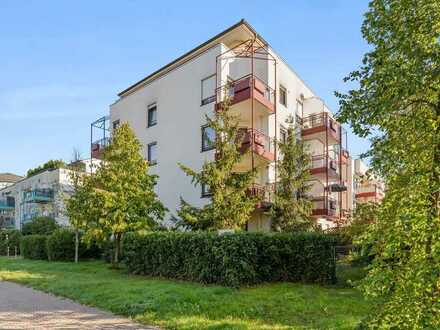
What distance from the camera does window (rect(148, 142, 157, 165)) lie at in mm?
27828

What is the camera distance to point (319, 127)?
28.3m

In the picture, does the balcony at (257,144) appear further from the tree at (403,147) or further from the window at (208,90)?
the tree at (403,147)

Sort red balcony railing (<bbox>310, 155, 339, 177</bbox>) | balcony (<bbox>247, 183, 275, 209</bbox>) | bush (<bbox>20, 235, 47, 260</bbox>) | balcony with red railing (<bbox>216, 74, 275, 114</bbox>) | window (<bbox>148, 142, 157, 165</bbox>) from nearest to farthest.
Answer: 1. balcony (<bbox>247, 183, 275, 209</bbox>)
2. balcony with red railing (<bbox>216, 74, 275, 114</bbox>)
3. bush (<bbox>20, 235, 47, 260</bbox>)
4. window (<bbox>148, 142, 157, 165</bbox>)
5. red balcony railing (<bbox>310, 155, 339, 177</bbox>)

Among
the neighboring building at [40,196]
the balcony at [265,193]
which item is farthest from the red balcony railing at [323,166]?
the neighboring building at [40,196]

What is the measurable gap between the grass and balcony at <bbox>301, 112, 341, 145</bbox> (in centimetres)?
1538

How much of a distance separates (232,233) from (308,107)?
18.5 metres

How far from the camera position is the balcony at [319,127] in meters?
28.4

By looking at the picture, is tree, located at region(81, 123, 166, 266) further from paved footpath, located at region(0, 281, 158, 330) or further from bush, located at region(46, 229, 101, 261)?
paved footpath, located at region(0, 281, 158, 330)

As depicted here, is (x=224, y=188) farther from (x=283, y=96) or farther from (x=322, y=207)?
(x=283, y=96)

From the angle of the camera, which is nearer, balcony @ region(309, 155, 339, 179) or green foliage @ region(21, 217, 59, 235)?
balcony @ region(309, 155, 339, 179)

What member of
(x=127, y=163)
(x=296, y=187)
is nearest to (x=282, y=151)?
(x=296, y=187)

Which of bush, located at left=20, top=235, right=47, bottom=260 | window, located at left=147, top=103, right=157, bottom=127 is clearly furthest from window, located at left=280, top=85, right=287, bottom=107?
bush, located at left=20, top=235, right=47, bottom=260

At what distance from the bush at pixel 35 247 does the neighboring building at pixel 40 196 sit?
958cm

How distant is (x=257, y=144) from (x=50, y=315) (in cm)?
1375
